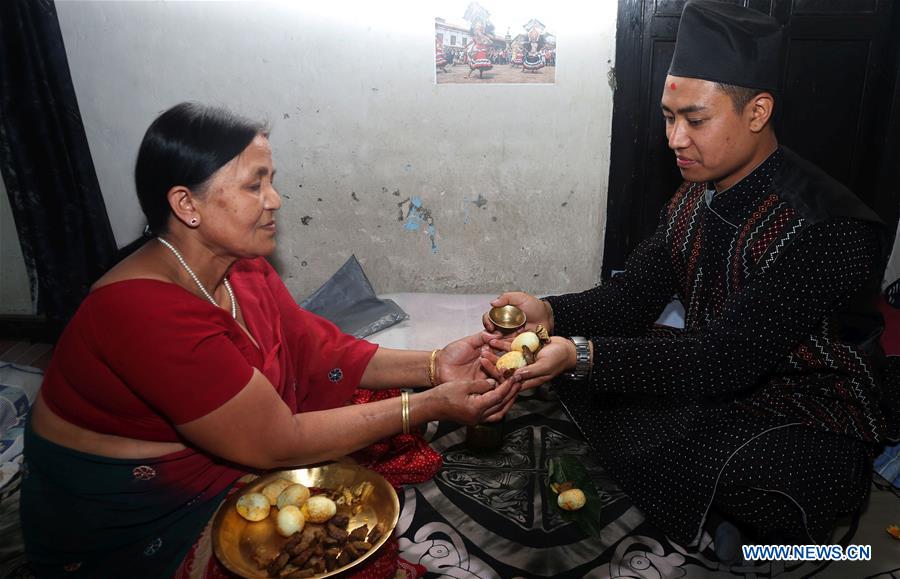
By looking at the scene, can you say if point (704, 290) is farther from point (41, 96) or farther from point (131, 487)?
point (41, 96)

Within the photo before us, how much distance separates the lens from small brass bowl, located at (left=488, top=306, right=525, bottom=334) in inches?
99.1

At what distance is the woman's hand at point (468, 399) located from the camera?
204 cm

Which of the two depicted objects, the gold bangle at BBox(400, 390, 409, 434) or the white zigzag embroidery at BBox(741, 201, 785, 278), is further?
the white zigzag embroidery at BBox(741, 201, 785, 278)

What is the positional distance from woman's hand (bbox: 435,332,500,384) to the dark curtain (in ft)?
7.69

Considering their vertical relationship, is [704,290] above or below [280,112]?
below

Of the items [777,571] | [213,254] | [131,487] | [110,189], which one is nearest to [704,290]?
[777,571]

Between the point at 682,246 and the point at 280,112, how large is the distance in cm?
249

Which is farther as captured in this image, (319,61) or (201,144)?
(319,61)

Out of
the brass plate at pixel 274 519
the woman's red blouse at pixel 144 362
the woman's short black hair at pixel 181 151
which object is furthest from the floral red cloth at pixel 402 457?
the woman's short black hair at pixel 181 151

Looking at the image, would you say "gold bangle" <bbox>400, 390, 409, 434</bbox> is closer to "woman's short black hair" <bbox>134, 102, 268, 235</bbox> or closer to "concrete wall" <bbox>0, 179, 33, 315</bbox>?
"woman's short black hair" <bbox>134, 102, 268, 235</bbox>

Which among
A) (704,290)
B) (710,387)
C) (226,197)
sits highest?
(226,197)

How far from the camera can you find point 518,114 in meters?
3.79

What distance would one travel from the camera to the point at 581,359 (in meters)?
2.35

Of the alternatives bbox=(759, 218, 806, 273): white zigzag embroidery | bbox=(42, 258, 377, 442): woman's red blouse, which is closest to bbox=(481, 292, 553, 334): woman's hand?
bbox=(759, 218, 806, 273): white zigzag embroidery
